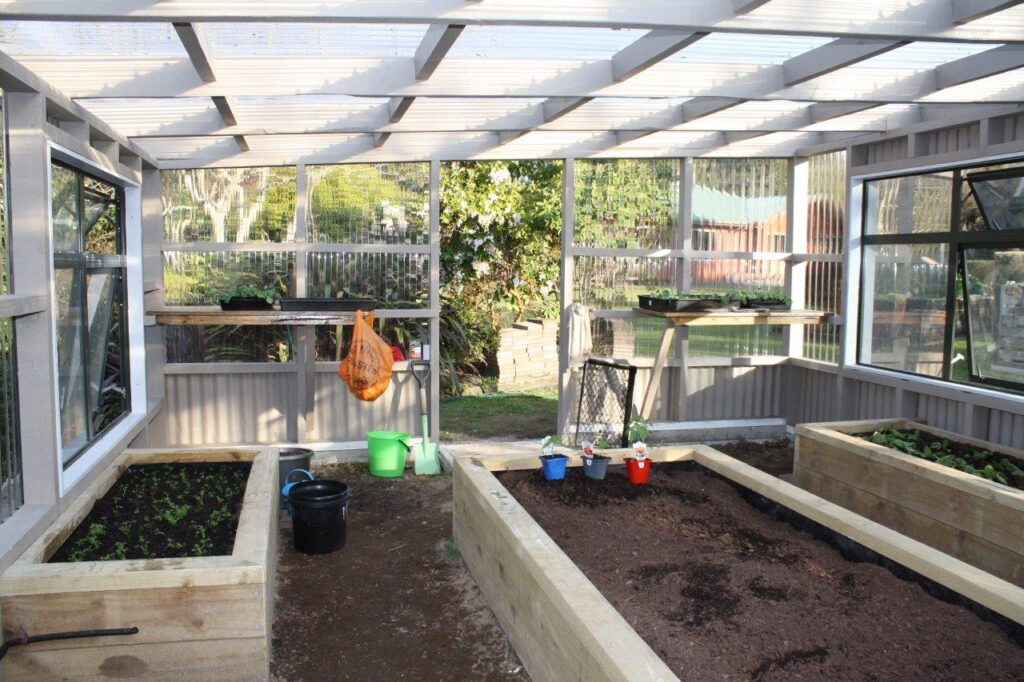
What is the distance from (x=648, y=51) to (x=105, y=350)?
379 cm

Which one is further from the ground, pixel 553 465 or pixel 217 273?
pixel 217 273

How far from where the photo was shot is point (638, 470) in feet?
17.7

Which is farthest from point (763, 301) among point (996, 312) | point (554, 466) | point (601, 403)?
point (554, 466)

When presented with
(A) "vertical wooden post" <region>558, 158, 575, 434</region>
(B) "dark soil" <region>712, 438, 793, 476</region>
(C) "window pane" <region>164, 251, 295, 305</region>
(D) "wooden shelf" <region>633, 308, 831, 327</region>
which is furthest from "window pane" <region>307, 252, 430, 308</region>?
(B) "dark soil" <region>712, 438, 793, 476</region>

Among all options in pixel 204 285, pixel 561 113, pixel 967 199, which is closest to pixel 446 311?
pixel 204 285

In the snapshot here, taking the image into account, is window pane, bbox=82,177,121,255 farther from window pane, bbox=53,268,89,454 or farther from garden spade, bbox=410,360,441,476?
garden spade, bbox=410,360,441,476

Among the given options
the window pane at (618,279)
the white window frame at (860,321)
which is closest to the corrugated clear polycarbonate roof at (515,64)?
the white window frame at (860,321)

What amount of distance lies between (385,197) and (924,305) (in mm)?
4600

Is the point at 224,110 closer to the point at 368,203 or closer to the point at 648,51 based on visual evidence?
the point at 368,203

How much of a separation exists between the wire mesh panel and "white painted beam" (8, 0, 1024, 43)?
4.11 meters

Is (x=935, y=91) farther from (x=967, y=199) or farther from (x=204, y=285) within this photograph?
(x=204, y=285)

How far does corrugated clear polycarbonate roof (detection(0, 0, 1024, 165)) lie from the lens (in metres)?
3.70

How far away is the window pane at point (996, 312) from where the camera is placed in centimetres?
614

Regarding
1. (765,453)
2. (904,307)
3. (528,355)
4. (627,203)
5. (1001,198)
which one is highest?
(627,203)
